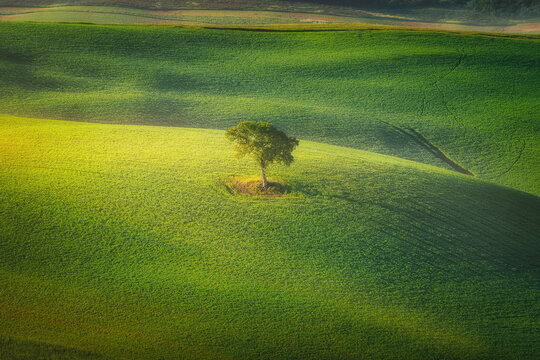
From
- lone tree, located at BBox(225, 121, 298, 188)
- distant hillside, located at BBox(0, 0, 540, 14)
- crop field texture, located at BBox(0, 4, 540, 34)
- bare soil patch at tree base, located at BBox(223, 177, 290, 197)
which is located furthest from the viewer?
distant hillside, located at BBox(0, 0, 540, 14)

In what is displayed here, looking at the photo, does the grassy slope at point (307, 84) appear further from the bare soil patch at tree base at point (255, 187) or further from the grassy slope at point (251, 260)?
the bare soil patch at tree base at point (255, 187)

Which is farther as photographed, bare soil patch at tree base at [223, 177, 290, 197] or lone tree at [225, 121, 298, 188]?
bare soil patch at tree base at [223, 177, 290, 197]

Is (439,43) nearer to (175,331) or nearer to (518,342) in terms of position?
(518,342)

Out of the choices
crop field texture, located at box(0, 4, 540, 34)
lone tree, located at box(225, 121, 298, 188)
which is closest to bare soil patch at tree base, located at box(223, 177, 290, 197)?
lone tree, located at box(225, 121, 298, 188)

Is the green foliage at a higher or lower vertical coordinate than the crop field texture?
lower

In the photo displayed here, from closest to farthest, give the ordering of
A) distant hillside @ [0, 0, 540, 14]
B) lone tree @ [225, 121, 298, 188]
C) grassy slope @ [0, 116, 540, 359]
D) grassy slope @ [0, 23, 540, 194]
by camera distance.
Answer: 1. grassy slope @ [0, 116, 540, 359]
2. lone tree @ [225, 121, 298, 188]
3. grassy slope @ [0, 23, 540, 194]
4. distant hillside @ [0, 0, 540, 14]

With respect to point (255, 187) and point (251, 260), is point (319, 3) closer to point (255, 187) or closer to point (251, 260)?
point (255, 187)

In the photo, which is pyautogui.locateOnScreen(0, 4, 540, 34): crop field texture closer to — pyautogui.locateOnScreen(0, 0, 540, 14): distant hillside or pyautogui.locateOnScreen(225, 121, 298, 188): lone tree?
pyautogui.locateOnScreen(0, 0, 540, 14): distant hillside

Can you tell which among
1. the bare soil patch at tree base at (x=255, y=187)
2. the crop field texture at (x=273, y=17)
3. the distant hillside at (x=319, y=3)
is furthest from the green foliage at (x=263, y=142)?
the distant hillside at (x=319, y=3)

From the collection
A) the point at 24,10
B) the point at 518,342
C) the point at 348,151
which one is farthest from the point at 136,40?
the point at 518,342
